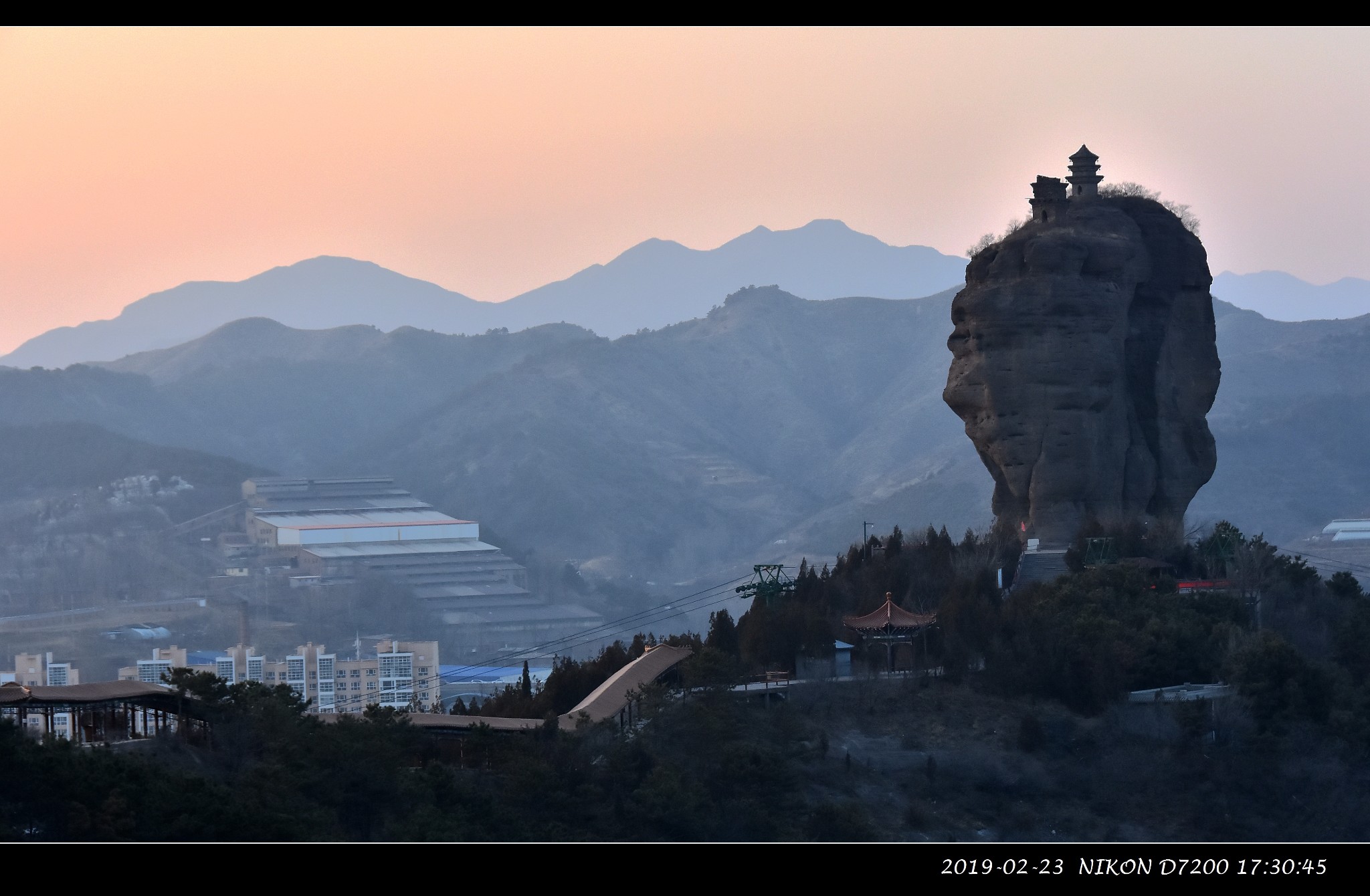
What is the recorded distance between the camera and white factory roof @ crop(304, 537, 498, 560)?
163m

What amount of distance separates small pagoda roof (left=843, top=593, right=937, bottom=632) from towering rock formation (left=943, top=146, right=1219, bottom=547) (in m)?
7.74

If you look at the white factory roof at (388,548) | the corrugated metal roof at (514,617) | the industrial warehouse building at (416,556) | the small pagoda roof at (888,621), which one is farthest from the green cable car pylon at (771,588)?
the white factory roof at (388,548)

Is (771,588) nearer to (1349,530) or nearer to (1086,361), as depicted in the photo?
(1086,361)

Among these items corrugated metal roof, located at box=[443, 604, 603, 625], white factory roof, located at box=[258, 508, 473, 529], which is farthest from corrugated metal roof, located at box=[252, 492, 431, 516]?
corrugated metal roof, located at box=[443, 604, 603, 625]

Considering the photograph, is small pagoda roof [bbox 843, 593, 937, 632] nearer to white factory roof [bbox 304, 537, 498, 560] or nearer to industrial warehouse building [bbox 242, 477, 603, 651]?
industrial warehouse building [bbox 242, 477, 603, 651]

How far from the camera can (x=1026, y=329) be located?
183 ft

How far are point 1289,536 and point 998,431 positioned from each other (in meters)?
126

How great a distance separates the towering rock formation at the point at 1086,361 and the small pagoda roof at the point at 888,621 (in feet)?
25.4

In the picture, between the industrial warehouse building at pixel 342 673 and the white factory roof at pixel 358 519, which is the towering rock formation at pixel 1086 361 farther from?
the white factory roof at pixel 358 519

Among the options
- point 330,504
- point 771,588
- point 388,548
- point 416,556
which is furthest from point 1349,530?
point 771,588

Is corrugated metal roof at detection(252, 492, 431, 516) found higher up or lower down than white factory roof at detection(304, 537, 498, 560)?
higher up

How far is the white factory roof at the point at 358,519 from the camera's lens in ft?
561
